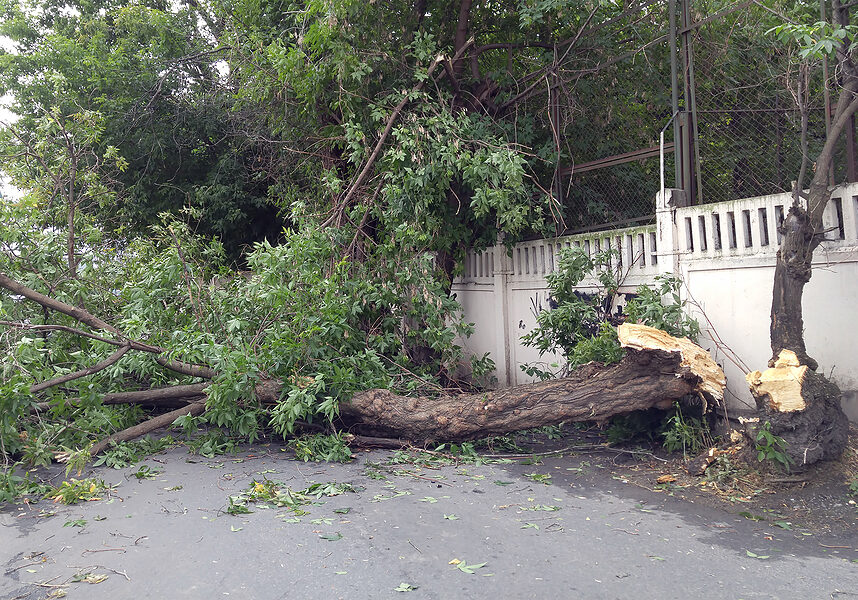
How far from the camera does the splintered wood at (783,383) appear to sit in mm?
4520

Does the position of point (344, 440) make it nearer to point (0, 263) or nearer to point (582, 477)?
point (582, 477)

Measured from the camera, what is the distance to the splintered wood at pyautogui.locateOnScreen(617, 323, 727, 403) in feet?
16.6

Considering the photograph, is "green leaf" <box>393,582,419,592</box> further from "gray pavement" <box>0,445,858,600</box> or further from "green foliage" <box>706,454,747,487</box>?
"green foliage" <box>706,454,747,487</box>

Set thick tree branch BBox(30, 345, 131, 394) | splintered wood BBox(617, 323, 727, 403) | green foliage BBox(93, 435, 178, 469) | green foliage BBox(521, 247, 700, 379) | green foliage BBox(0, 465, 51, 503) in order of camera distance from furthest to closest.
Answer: green foliage BBox(521, 247, 700, 379)
green foliage BBox(93, 435, 178, 469)
thick tree branch BBox(30, 345, 131, 394)
splintered wood BBox(617, 323, 727, 403)
green foliage BBox(0, 465, 51, 503)

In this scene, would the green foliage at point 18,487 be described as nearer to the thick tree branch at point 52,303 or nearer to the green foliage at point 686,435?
the thick tree branch at point 52,303

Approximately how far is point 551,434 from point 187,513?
11.5 ft

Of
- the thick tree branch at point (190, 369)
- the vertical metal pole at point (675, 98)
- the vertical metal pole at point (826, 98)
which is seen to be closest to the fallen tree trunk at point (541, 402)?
the thick tree branch at point (190, 369)

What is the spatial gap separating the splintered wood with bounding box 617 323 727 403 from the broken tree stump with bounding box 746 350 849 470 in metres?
0.48

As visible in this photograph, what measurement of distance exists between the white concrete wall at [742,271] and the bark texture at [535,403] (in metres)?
0.66

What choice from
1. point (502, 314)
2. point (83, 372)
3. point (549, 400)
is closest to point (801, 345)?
point (549, 400)

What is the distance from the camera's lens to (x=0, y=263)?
6.41m

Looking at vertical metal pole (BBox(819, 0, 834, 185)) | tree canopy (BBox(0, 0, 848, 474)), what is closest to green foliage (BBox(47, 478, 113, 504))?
tree canopy (BBox(0, 0, 848, 474))

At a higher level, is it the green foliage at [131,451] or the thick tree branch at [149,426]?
the thick tree branch at [149,426]

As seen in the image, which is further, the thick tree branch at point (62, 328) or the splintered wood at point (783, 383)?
the thick tree branch at point (62, 328)
